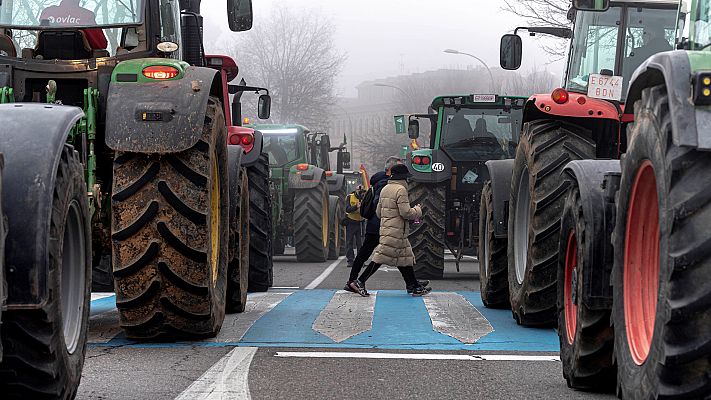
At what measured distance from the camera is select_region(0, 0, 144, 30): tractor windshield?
8367 mm

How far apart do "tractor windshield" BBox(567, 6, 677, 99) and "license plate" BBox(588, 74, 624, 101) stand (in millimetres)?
567

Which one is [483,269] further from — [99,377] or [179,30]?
[99,377]

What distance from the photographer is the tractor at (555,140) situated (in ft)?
30.7

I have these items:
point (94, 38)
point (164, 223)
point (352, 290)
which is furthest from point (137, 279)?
point (352, 290)

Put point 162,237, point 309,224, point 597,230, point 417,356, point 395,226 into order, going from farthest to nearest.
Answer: point 309,224 → point 395,226 → point 417,356 → point 162,237 → point 597,230

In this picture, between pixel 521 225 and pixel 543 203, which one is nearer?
pixel 543 203

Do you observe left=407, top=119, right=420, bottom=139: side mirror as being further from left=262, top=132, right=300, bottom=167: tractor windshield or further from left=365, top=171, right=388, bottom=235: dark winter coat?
left=365, top=171, right=388, bottom=235: dark winter coat

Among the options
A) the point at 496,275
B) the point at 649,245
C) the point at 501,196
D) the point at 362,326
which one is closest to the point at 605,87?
the point at 501,196

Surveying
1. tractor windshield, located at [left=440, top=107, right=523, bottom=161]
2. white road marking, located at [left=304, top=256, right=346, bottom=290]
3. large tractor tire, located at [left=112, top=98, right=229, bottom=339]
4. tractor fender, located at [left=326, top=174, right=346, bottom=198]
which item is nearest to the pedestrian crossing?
large tractor tire, located at [left=112, top=98, right=229, bottom=339]

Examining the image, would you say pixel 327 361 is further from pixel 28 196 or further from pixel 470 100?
pixel 470 100

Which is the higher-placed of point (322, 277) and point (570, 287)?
point (570, 287)

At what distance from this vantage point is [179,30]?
31.1 feet

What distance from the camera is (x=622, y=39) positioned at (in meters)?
10.8

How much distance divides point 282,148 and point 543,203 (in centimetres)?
1496
